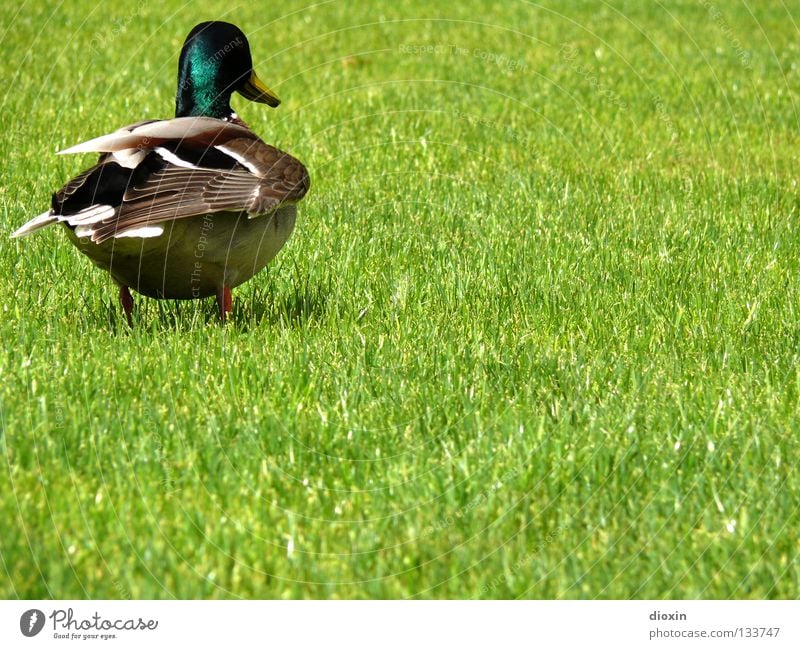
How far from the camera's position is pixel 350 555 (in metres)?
3.69

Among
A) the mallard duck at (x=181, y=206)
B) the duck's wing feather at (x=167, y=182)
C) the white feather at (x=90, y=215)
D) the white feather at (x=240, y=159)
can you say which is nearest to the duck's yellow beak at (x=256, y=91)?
the mallard duck at (x=181, y=206)

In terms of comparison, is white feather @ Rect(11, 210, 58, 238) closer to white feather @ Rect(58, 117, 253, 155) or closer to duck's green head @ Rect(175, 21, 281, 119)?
white feather @ Rect(58, 117, 253, 155)

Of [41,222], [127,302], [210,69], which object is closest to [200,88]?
[210,69]

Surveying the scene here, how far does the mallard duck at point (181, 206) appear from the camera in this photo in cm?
494

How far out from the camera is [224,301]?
18.4ft

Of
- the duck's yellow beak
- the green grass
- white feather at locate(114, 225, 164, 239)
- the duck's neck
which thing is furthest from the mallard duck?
the duck's yellow beak

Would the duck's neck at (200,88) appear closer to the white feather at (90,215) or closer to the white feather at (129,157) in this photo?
the white feather at (129,157)

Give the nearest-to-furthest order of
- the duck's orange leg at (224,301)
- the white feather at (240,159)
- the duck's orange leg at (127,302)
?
the white feather at (240,159) < the duck's orange leg at (224,301) < the duck's orange leg at (127,302)

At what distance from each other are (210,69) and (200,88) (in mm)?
114

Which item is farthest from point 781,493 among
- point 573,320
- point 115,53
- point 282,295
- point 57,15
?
point 57,15

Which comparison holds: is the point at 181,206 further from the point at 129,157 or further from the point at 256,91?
the point at 256,91

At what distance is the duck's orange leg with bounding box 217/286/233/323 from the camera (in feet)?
18.3

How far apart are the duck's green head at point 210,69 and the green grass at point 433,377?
Result: 1.03 metres

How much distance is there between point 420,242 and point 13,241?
247 centimetres
